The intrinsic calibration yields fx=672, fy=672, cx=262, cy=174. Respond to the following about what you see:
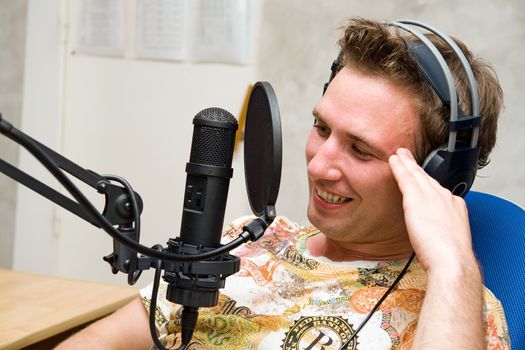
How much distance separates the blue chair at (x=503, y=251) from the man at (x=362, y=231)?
4 centimetres

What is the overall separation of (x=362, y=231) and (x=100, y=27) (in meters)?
1.58

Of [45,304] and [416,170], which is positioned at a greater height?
[416,170]

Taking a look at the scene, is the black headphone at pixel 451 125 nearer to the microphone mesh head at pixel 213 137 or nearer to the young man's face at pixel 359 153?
the young man's face at pixel 359 153

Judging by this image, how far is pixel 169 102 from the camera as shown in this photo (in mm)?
2291

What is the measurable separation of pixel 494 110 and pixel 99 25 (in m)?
1.63

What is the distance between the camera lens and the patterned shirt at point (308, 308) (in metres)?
1.08

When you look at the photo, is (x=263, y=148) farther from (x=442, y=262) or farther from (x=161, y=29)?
(x=161, y=29)

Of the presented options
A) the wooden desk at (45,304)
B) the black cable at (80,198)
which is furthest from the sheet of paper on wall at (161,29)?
the black cable at (80,198)

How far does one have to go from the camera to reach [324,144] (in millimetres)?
1159

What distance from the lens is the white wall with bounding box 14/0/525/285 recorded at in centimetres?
178

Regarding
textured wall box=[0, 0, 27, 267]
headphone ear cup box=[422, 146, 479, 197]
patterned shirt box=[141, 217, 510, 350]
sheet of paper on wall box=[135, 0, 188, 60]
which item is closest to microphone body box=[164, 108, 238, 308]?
patterned shirt box=[141, 217, 510, 350]

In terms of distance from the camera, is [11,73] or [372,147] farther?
[11,73]

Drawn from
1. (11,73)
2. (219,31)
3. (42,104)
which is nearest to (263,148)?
(219,31)

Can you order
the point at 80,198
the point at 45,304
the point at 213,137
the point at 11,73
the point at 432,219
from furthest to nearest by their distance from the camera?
1. the point at 11,73
2. the point at 45,304
3. the point at 432,219
4. the point at 213,137
5. the point at 80,198
